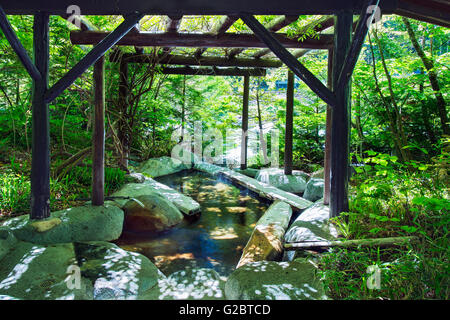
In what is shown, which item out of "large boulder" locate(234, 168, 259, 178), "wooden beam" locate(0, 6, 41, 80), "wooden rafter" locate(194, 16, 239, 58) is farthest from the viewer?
"large boulder" locate(234, 168, 259, 178)

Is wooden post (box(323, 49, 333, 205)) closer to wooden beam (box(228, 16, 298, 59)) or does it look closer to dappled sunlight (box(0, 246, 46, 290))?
wooden beam (box(228, 16, 298, 59))

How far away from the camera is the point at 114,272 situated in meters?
3.58

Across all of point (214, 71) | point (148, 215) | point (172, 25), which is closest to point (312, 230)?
point (148, 215)

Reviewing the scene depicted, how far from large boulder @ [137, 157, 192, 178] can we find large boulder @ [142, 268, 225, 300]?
23.3 ft

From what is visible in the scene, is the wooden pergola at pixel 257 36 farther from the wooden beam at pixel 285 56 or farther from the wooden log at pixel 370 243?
the wooden log at pixel 370 243

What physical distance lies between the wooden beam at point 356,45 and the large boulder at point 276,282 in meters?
2.38

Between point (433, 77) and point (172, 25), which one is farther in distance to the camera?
point (433, 77)

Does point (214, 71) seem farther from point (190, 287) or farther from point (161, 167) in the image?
point (190, 287)

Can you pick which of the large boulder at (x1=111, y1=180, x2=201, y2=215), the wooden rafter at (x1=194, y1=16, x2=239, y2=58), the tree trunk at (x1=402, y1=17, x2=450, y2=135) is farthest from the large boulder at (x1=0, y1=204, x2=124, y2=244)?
the tree trunk at (x1=402, y1=17, x2=450, y2=135)

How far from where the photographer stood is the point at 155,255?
4.74 m

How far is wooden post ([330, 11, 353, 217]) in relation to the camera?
166 inches

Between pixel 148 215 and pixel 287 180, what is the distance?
4.48 metres
